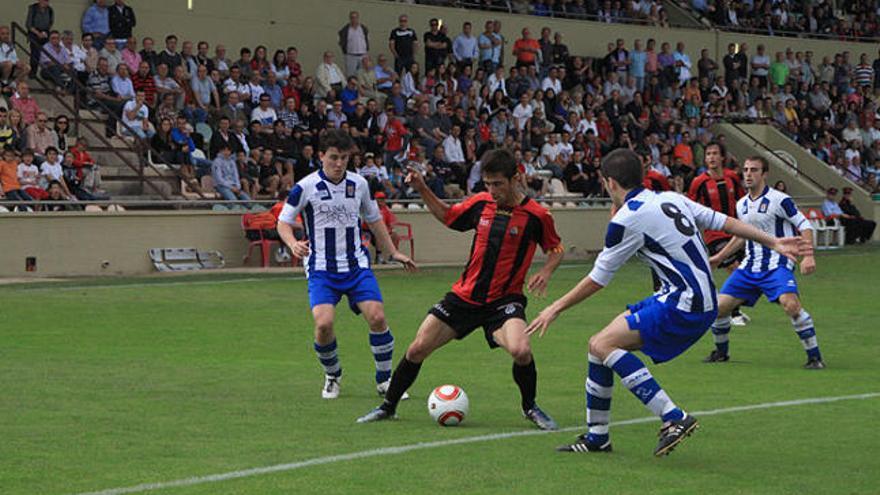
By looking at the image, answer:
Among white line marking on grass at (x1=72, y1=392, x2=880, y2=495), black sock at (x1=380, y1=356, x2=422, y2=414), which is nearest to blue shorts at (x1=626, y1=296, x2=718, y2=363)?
white line marking on grass at (x1=72, y1=392, x2=880, y2=495)

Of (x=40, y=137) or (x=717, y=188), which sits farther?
(x=40, y=137)

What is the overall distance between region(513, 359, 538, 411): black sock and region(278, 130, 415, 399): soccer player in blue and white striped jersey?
5.69 ft

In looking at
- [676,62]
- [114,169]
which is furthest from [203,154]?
[676,62]

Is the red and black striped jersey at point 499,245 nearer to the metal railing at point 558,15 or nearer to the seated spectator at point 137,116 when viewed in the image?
the seated spectator at point 137,116

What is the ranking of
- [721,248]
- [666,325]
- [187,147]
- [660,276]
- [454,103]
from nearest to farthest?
[666,325]
[660,276]
[721,248]
[187,147]
[454,103]

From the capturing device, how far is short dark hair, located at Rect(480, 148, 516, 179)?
10.3 metres

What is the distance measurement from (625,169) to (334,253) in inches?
140

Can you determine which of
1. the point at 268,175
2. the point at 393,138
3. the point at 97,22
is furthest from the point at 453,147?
the point at 97,22

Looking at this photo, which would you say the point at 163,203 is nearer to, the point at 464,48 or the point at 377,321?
the point at 464,48

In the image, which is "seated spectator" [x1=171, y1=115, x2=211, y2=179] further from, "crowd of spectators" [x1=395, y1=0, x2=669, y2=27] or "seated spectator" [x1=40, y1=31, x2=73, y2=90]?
"crowd of spectators" [x1=395, y1=0, x2=669, y2=27]

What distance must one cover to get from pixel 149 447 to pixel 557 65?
29517mm

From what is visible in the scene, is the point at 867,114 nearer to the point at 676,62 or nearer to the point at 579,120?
the point at 676,62

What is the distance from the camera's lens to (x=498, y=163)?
33.8 feet

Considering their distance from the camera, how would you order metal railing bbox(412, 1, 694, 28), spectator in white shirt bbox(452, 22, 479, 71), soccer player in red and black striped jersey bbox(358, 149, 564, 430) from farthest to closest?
metal railing bbox(412, 1, 694, 28), spectator in white shirt bbox(452, 22, 479, 71), soccer player in red and black striped jersey bbox(358, 149, 564, 430)
